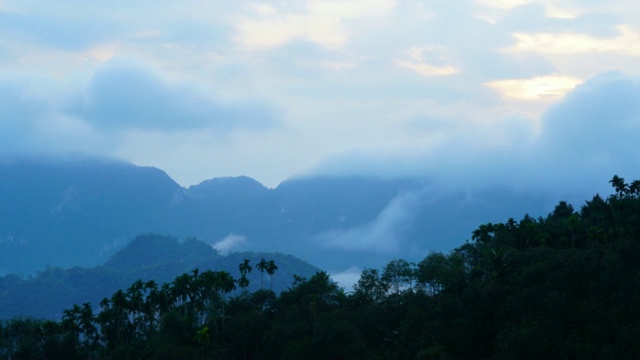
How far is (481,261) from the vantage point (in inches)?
4862

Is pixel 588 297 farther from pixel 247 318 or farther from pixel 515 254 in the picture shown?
pixel 247 318

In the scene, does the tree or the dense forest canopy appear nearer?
the dense forest canopy

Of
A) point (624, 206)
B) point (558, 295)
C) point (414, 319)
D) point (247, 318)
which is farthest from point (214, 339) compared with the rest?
point (624, 206)

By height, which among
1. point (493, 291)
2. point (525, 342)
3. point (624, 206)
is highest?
point (624, 206)

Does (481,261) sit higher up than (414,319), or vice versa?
(481,261)

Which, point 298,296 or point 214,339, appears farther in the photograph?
point 298,296

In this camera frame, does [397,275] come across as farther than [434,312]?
Yes

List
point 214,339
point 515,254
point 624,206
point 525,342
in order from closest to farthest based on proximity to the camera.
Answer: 1. point 525,342
2. point 515,254
3. point 214,339
4. point 624,206

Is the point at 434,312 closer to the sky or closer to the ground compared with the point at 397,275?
closer to the ground

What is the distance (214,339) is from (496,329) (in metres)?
46.5

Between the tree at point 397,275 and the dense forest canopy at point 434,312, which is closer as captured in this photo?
the dense forest canopy at point 434,312

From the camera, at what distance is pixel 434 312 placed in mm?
103125

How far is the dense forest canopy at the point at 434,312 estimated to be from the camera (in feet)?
305

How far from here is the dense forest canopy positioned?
3664 inches
